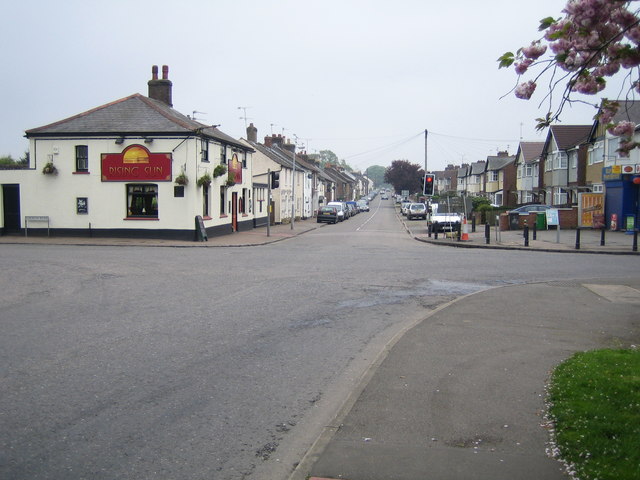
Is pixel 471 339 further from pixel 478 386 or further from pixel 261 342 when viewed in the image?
pixel 261 342

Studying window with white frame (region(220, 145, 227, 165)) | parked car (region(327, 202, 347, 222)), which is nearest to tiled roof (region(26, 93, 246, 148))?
window with white frame (region(220, 145, 227, 165))

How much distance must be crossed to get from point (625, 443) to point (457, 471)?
4.48ft

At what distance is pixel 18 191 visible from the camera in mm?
31531

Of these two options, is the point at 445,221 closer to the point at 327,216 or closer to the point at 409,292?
the point at 327,216

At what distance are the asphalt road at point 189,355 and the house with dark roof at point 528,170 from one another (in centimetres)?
3910

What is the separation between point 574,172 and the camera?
45969 mm

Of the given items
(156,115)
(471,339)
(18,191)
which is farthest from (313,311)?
(18,191)

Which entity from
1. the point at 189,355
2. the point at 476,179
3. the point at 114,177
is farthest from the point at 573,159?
the point at 476,179

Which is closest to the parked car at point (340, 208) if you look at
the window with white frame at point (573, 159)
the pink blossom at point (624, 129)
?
the window with white frame at point (573, 159)

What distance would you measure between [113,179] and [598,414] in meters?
28.7

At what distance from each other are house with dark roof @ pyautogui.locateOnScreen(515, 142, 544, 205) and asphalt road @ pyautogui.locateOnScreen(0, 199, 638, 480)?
3910 cm

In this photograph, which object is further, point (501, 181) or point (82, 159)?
point (501, 181)

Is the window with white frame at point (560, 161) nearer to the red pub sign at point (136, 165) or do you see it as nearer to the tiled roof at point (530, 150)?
the tiled roof at point (530, 150)

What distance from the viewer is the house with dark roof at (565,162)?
147 feet
